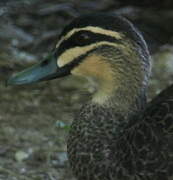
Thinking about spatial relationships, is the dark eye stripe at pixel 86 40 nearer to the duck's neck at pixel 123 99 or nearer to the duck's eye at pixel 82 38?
the duck's eye at pixel 82 38

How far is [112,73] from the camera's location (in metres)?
3.39

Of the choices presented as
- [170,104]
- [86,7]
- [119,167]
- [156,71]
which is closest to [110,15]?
[170,104]

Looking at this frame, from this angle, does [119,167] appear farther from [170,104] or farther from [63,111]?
[63,111]

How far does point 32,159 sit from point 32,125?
448 mm

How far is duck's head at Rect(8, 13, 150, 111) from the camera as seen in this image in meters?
3.31

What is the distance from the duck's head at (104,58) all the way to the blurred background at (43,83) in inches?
39.9

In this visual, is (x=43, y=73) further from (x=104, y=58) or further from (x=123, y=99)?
(x=123, y=99)

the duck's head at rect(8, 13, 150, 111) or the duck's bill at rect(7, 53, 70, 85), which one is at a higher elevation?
the duck's head at rect(8, 13, 150, 111)

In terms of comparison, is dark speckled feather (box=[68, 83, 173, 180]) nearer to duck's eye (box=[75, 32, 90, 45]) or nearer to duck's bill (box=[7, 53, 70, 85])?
duck's bill (box=[7, 53, 70, 85])

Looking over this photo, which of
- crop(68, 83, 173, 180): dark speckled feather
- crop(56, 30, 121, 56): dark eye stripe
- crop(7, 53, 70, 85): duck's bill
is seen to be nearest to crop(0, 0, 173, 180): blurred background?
crop(68, 83, 173, 180): dark speckled feather

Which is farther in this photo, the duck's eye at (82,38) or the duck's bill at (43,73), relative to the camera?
the duck's bill at (43,73)

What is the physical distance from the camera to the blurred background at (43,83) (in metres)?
4.45

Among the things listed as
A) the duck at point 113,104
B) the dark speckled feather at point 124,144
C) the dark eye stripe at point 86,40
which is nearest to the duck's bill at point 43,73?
the duck at point 113,104

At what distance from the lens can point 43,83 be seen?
5.45 metres
